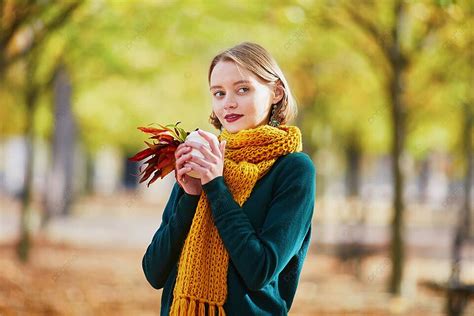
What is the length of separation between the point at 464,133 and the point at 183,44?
633 centimetres

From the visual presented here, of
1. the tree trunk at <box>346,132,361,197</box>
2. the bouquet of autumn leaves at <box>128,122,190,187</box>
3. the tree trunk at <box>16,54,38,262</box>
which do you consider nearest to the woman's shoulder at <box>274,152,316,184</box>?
the bouquet of autumn leaves at <box>128,122,190,187</box>

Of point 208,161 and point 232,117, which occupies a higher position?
point 232,117

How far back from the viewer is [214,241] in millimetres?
2191

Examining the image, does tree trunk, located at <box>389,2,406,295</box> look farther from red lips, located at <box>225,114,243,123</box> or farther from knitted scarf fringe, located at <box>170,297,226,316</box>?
knitted scarf fringe, located at <box>170,297,226,316</box>

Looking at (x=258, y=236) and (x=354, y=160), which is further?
(x=354, y=160)

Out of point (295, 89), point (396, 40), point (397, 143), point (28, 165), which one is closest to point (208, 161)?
point (396, 40)

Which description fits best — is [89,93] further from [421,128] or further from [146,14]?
[146,14]

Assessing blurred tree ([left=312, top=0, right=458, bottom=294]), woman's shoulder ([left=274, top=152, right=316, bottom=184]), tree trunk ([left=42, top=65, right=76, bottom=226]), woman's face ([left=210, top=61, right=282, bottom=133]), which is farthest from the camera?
tree trunk ([left=42, top=65, right=76, bottom=226])

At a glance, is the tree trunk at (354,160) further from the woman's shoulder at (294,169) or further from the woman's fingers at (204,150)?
the woman's fingers at (204,150)

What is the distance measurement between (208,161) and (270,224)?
0.23m

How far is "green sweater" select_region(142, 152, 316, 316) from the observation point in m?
2.08

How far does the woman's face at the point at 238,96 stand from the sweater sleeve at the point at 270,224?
0.62 feet

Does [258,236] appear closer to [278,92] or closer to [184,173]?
[184,173]

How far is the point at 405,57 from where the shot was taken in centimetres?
1059
